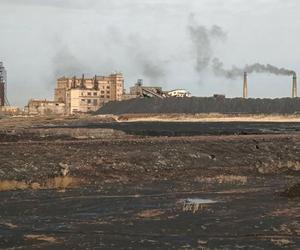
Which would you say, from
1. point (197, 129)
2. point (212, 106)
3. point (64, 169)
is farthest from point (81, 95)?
point (64, 169)

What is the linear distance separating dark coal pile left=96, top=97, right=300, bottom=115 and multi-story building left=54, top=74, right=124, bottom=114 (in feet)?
125

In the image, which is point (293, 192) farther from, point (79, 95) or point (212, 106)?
point (79, 95)

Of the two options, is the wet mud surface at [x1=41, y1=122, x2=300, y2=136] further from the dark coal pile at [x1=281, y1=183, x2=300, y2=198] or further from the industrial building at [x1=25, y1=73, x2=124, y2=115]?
the industrial building at [x1=25, y1=73, x2=124, y2=115]

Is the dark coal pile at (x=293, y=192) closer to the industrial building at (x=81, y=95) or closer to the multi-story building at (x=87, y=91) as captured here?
the industrial building at (x=81, y=95)

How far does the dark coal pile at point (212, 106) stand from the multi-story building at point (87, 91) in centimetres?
3810

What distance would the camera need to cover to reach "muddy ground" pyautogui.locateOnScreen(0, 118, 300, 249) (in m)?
11.2

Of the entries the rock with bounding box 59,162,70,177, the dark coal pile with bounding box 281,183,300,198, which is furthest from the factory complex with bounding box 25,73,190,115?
the dark coal pile with bounding box 281,183,300,198

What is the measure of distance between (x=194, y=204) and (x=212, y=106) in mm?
87279

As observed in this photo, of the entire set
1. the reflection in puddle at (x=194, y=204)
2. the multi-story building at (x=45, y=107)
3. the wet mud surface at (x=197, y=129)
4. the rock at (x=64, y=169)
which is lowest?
the reflection in puddle at (x=194, y=204)

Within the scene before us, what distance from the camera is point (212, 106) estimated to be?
4013 inches

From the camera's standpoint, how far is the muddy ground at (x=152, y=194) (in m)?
Answer: 11.2

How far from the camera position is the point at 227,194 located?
17578mm

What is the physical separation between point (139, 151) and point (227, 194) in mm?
8792

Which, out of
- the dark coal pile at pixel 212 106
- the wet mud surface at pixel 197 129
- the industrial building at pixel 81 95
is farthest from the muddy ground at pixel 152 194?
the industrial building at pixel 81 95
